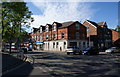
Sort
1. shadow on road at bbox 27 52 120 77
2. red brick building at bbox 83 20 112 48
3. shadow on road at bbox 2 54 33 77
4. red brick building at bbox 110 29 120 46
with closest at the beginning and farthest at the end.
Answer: shadow on road at bbox 2 54 33 77 → shadow on road at bbox 27 52 120 77 → red brick building at bbox 83 20 112 48 → red brick building at bbox 110 29 120 46

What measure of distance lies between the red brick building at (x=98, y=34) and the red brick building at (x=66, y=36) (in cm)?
507

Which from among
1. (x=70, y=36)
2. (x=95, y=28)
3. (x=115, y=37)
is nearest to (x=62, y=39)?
(x=70, y=36)

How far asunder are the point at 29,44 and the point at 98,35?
30261mm

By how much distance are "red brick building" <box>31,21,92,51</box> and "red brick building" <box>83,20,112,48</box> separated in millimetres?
5075

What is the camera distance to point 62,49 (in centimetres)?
4812

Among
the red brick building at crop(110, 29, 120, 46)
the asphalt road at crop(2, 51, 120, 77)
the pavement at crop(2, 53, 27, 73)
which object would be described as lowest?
the asphalt road at crop(2, 51, 120, 77)

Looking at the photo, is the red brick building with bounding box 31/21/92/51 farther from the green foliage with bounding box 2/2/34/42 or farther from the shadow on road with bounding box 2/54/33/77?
the shadow on road with bounding box 2/54/33/77

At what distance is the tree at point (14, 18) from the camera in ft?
79.9

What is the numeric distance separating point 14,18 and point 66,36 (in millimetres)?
24960

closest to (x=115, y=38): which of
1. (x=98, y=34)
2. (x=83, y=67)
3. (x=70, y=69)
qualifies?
(x=98, y=34)

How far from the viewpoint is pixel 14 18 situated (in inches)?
971

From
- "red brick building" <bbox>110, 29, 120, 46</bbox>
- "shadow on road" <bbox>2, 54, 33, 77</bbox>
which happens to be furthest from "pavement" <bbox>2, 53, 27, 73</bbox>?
"red brick building" <bbox>110, 29, 120, 46</bbox>

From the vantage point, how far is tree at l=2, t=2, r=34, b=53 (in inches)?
959

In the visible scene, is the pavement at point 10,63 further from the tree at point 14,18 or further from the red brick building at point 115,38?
the red brick building at point 115,38
